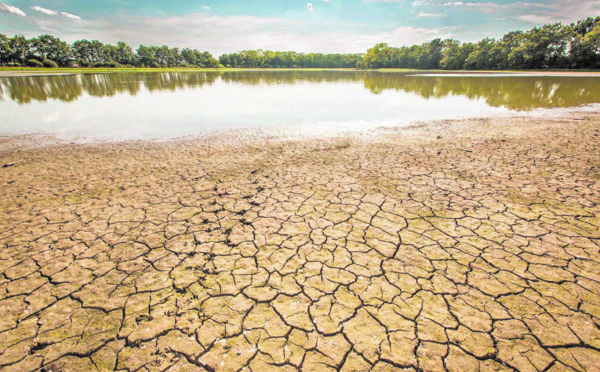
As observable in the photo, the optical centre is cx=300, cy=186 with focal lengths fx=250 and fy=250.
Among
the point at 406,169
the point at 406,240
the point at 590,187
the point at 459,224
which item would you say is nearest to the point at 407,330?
the point at 406,240

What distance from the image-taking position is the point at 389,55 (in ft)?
294

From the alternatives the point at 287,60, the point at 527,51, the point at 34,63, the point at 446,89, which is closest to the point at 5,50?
the point at 34,63

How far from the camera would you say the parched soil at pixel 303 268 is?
2076 mm

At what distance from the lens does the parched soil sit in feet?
6.81

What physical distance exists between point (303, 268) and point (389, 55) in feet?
342

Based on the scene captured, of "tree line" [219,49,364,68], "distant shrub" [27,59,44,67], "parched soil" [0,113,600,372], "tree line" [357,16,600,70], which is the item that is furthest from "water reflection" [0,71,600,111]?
"tree line" [219,49,364,68]

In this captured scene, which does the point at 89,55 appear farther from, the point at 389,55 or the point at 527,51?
the point at 527,51

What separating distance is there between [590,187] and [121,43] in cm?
13603

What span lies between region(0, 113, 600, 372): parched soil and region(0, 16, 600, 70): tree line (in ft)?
219

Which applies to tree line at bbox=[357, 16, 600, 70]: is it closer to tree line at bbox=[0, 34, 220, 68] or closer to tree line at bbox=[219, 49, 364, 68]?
tree line at bbox=[219, 49, 364, 68]

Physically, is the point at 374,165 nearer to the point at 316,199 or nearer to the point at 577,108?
the point at 316,199

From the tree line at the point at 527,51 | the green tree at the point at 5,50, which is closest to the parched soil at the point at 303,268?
the tree line at the point at 527,51

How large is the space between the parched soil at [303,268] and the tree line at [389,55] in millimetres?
66764

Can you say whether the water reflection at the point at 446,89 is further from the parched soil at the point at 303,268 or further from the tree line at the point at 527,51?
the tree line at the point at 527,51
